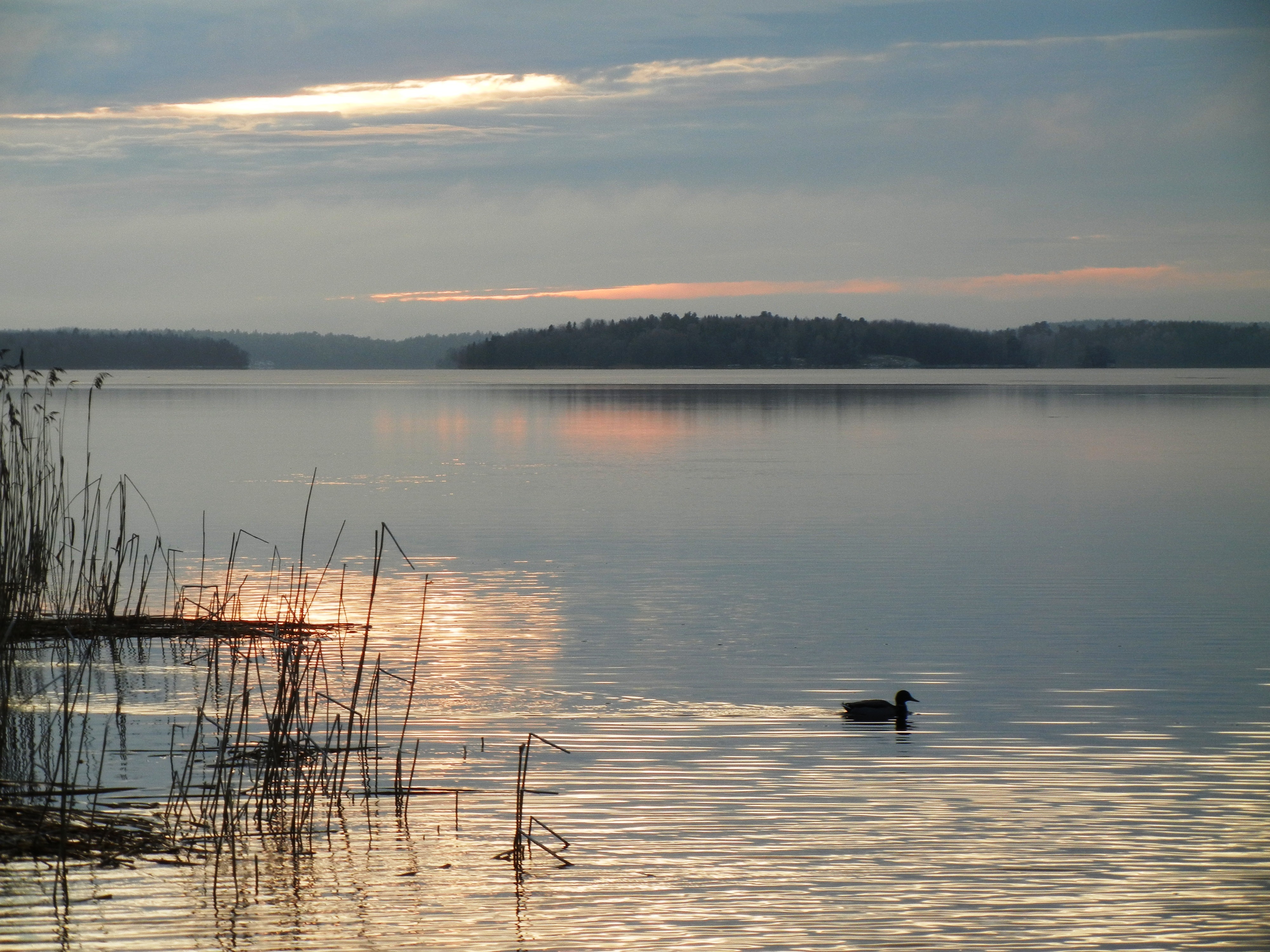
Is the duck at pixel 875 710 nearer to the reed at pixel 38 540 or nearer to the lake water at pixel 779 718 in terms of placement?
the lake water at pixel 779 718

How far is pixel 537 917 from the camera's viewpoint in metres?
5.96

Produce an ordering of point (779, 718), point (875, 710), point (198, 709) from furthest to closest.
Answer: point (779, 718)
point (875, 710)
point (198, 709)

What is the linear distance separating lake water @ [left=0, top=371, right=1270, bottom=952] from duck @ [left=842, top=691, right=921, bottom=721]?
7.9 inches

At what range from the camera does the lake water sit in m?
6.00

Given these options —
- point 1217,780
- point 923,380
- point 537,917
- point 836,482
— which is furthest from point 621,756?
point 923,380

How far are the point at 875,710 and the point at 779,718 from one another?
70cm

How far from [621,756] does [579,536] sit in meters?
11.5

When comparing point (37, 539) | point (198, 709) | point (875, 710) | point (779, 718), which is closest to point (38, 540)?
point (37, 539)

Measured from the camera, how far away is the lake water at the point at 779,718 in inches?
236

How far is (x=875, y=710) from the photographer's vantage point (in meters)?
9.35

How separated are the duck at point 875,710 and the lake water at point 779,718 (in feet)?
0.66

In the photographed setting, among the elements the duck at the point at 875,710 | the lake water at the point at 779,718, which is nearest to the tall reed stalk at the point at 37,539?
the lake water at the point at 779,718

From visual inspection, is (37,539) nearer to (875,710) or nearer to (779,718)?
(779,718)

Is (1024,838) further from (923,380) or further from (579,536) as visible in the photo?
(923,380)
